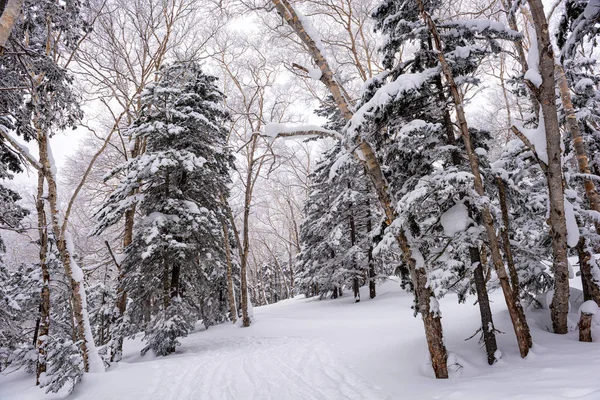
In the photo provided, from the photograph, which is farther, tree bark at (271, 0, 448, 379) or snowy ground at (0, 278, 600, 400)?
tree bark at (271, 0, 448, 379)

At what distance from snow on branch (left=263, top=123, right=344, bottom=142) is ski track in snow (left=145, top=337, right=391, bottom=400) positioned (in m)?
3.90

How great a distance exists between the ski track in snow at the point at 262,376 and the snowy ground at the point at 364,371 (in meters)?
0.02

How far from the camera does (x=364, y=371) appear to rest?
18.6 ft

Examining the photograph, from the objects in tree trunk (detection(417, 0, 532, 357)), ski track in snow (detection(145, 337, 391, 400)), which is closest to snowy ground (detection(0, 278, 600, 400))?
ski track in snow (detection(145, 337, 391, 400))

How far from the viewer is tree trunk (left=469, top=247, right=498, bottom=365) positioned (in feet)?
16.1

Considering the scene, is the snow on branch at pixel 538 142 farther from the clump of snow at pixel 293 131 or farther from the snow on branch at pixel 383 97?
the clump of snow at pixel 293 131

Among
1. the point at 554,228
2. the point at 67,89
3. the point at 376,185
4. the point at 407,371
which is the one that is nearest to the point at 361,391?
the point at 407,371

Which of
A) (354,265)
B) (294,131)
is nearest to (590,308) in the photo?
(294,131)

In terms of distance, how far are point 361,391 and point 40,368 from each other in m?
9.40

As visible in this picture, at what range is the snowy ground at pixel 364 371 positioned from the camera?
3709 millimetres

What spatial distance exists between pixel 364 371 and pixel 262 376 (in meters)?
1.95

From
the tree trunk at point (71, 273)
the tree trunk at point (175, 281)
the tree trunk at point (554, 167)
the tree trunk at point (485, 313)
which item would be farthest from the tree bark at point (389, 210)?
the tree trunk at point (175, 281)

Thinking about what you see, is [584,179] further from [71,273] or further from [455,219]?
[71,273]

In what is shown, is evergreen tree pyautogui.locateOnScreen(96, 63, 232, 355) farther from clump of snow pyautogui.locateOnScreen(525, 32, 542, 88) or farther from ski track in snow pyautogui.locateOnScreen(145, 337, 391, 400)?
clump of snow pyautogui.locateOnScreen(525, 32, 542, 88)
